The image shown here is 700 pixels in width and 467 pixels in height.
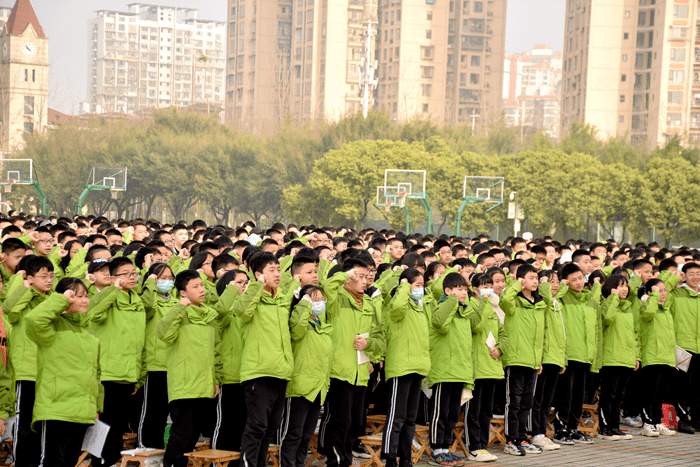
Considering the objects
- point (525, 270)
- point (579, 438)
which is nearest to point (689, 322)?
point (579, 438)

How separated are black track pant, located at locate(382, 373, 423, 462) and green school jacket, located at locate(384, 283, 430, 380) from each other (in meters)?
0.09

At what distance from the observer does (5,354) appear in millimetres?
6402

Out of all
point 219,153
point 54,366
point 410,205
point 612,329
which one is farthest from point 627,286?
point 219,153

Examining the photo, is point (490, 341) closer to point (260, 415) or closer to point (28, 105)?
point (260, 415)

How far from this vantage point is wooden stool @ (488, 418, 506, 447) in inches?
340

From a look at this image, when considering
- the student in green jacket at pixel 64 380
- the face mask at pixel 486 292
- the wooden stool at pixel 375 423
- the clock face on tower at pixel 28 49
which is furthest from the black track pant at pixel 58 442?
the clock face on tower at pixel 28 49

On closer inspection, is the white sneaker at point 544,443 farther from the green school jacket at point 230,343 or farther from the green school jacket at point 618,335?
the green school jacket at point 230,343

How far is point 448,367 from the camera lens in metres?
7.83

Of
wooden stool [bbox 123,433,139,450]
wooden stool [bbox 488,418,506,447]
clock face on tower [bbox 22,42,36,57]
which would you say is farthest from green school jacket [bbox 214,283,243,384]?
clock face on tower [bbox 22,42,36,57]

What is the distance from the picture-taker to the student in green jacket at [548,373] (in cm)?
860

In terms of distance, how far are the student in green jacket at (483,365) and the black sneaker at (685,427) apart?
109 inches

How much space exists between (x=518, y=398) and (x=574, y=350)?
3.05 feet

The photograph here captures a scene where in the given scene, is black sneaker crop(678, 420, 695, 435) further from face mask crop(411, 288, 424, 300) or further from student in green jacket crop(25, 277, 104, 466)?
student in green jacket crop(25, 277, 104, 466)

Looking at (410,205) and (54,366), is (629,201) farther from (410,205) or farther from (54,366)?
(54,366)
